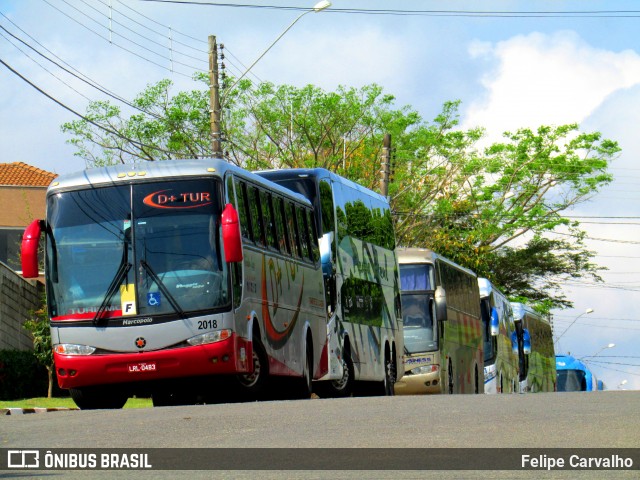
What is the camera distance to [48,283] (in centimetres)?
1883

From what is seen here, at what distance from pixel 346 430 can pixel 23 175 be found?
132 ft

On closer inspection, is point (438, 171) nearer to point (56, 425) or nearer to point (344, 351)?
point (344, 351)

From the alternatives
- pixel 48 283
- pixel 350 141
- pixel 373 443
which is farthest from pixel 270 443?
pixel 350 141

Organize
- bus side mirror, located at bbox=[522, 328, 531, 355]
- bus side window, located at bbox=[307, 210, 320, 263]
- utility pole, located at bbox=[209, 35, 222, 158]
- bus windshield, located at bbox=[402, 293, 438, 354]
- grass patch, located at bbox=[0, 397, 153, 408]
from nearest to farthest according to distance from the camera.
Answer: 1. bus side window, located at bbox=[307, 210, 320, 263]
2. utility pole, located at bbox=[209, 35, 222, 158]
3. grass patch, located at bbox=[0, 397, 153, 408]
4. bus windshield, located at bbox=[402, 293, 438, 354]
5. bus side mirror, located at bbox=[522, 328, 531, 355]

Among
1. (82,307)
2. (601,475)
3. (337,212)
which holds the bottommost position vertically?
(601,475)

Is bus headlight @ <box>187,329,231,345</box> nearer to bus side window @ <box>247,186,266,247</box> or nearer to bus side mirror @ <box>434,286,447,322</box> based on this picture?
bus side window @ <box>247,186,266,247</box>

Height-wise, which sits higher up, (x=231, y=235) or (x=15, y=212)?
(x=15, y=212)

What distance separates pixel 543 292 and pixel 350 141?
1691 centimetres

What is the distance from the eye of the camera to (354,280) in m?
25.0

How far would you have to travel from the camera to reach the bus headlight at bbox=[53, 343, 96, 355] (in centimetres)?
1855

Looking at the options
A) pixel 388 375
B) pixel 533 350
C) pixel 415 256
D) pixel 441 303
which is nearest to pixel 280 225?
pixel 388 375

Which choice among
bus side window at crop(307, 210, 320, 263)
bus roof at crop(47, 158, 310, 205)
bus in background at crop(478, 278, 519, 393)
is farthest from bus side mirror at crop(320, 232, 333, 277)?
bus in background at crop(478, 278, 519, 393)

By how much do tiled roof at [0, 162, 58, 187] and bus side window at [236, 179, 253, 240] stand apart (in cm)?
2931

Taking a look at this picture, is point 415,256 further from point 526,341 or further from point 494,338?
point 526,341
